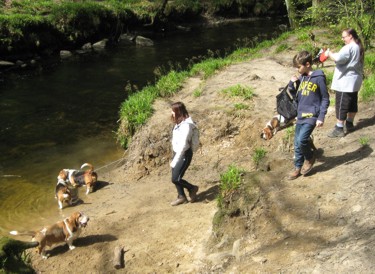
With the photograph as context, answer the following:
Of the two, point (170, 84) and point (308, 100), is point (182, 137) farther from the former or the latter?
point (170, 84)

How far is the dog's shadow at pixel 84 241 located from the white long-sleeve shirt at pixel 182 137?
173 centimetres

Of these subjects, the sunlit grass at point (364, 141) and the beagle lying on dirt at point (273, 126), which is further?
the beagle lying on dirt at point (273, 126)

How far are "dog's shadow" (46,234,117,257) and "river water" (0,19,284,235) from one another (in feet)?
4.03

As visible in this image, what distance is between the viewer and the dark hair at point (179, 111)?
7941mm

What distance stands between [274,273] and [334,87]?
14.1 feet

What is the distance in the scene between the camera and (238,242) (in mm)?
6359

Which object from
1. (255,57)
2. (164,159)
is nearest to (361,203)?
(164,159)

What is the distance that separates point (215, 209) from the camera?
800cm

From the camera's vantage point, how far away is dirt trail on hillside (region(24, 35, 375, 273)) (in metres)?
5.61

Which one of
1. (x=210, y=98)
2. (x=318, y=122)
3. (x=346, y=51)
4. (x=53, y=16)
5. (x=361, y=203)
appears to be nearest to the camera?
(x=361, y=203)

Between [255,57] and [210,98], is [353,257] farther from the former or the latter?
[255,57]

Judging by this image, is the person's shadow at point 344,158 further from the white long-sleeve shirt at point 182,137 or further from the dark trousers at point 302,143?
the white long-sleeve shirt at point 182,137

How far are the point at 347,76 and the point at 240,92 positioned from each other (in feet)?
13.6

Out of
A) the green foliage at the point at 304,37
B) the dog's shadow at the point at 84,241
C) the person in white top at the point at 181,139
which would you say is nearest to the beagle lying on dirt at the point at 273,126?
the person in white top at the point at 181,139
